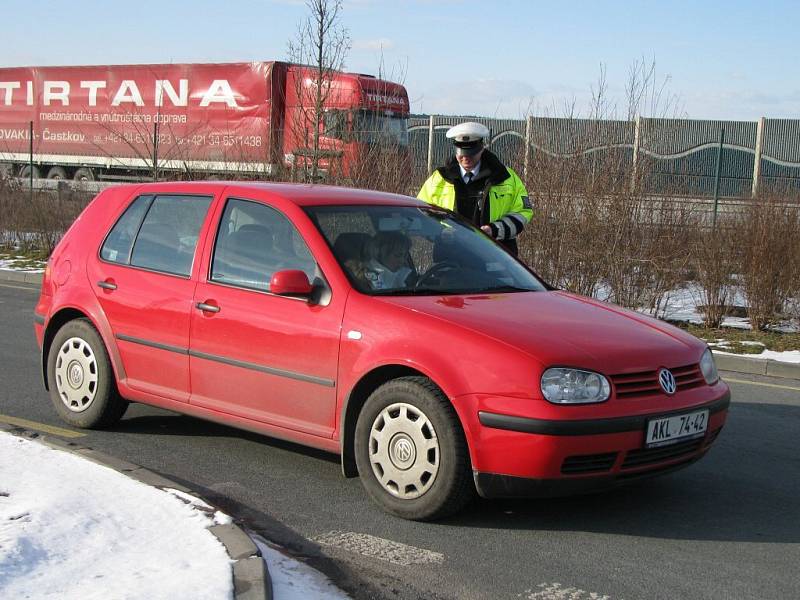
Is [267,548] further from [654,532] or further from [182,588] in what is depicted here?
[654,532]

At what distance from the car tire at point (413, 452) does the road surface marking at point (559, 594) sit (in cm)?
75

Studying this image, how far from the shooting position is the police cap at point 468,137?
758 centimetres

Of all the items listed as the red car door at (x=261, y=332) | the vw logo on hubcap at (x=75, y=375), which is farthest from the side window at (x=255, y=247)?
the vw logo on hubcap at (x=75, y=375)

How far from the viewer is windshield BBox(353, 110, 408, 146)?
597 inches

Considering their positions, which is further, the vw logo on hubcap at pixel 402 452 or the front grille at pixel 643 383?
the vw logo on hubcap at pixel 402 452

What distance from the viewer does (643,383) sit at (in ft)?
15.5

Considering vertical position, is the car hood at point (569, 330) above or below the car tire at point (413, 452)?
above

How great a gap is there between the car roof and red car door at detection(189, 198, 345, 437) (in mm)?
106

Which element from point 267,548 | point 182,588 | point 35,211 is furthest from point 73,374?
point 35,211

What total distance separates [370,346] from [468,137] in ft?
9.81

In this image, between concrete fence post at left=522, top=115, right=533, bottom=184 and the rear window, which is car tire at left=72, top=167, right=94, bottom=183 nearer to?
concrete fence post at left=522, top=115, right=533, bottom=184

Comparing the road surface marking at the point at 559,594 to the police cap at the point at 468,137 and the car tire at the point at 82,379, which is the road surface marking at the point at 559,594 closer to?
the car tire at the point at 82,379

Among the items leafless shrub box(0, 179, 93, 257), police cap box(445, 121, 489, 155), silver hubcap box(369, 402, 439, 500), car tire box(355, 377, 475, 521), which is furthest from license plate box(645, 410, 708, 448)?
leafless shrub box(0, 179, 93, 257)

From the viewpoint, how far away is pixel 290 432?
5422mm
